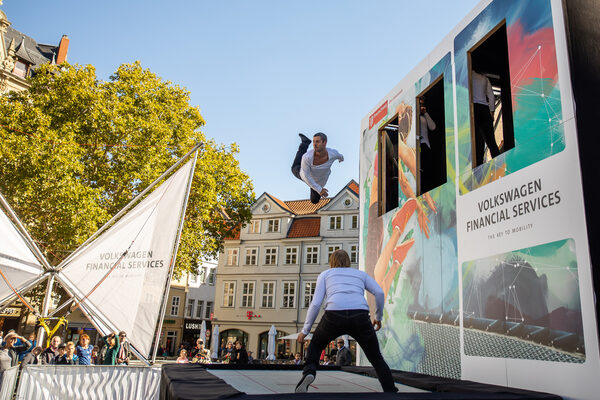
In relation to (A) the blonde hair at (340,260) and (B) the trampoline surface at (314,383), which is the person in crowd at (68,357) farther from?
(A) the blonde hair at (340,260)

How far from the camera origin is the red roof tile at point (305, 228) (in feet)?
138

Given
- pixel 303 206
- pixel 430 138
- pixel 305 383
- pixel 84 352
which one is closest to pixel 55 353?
pixel 84 352

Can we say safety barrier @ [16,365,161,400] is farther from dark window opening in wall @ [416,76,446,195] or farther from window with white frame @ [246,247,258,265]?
window with white frame @ [246,247,258,265]

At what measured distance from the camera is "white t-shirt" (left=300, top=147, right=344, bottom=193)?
9.90 meters

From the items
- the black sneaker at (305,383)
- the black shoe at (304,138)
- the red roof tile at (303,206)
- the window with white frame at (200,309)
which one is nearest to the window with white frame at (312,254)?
the red roof tile at (303,206)

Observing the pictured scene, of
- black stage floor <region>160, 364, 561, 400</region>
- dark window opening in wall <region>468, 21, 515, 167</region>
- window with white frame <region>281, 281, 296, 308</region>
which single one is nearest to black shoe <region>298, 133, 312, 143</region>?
dark window opening in wall <region>468, 21, 515, 167</region>

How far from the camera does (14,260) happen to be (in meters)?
8.68

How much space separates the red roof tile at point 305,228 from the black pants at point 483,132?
34743 mm

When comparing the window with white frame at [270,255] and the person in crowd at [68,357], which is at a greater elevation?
the window with white frame at [270,255]

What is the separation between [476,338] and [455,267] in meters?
1.04

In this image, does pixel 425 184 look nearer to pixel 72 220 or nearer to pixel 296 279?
pixel 72 220

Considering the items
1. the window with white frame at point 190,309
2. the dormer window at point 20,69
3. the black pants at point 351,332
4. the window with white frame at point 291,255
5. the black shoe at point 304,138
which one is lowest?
the black pants at point 351,332

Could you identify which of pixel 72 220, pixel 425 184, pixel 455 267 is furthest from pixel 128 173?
pixel 455 267

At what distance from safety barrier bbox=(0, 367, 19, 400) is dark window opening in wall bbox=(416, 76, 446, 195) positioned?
7.51 meters
